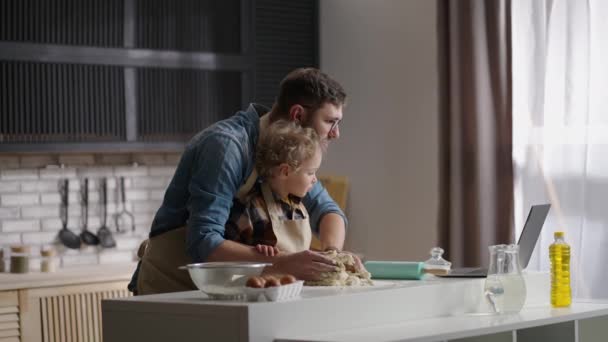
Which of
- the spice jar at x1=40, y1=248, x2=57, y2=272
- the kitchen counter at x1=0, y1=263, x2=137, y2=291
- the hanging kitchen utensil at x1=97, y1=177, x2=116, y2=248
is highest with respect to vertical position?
the hanging kitchen utensil at x1=97, y1=177, x2=116, y2=248

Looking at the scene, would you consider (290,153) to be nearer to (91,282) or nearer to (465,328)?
(465,328)

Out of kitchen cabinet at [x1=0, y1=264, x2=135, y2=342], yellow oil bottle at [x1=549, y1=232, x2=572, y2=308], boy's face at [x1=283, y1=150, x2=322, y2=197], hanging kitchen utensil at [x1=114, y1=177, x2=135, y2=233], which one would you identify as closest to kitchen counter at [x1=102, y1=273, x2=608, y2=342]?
yellow oil bottle at [x1=549, y1=232, x2=572, y2=308]

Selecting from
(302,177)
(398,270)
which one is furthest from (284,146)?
(398,270)

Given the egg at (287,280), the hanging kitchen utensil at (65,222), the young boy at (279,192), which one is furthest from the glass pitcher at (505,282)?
the hanging kitchen utensil at (65,222)

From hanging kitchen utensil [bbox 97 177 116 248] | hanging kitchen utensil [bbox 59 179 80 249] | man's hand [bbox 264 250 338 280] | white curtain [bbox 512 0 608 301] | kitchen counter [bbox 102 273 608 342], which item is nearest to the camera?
kitchen counter [bbox 102 273 608 342]

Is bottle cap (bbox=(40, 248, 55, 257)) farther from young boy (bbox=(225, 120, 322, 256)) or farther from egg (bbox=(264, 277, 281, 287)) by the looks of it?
egg (bbox=(264, 277, 281, 287))

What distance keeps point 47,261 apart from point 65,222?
33 cm

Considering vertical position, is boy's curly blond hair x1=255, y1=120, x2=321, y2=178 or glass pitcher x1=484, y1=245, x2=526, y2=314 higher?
boy's curly blond hair x1=255, y1=120, x2=321, y2=178

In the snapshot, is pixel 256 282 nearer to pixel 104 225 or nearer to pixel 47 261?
pixel 47 261

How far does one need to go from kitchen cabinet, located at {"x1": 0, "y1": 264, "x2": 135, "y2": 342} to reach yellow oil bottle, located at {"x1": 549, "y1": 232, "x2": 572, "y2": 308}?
253 cm

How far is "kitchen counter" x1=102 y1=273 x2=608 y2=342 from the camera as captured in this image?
2.39 meters

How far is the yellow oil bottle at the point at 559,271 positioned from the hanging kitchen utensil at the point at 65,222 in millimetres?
2965

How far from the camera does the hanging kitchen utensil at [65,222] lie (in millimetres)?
5371

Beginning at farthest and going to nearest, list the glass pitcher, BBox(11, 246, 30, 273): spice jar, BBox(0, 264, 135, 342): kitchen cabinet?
BBox(11, 246, 30, 273): spice jar
BBox(0, 264, 135, 342): kitchen cabinet
the glass pitcher
